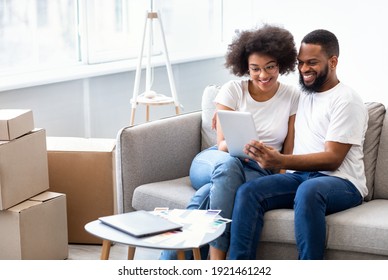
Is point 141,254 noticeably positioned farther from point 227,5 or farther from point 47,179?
point 227,5

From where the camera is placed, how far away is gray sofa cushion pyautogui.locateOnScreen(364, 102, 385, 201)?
2.83 meters

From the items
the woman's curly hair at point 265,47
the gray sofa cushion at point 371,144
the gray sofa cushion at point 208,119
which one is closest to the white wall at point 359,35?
the gray sofa cushion at point 208,119

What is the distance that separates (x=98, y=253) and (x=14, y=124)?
28.1 inches

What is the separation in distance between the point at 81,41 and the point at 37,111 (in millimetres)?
612

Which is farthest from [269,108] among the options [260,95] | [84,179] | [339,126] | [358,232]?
[84,179]

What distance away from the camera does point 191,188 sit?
2.97 meters

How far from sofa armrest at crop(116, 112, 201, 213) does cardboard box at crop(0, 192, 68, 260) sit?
27cm

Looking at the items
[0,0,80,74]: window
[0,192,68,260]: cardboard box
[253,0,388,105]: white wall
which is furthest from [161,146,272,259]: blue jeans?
[253,0,388,105]: white wall

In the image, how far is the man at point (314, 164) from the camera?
8.18ft

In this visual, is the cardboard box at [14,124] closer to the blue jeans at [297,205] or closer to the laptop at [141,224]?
the laptop at [141,224]

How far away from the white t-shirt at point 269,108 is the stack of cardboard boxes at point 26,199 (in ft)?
2.61

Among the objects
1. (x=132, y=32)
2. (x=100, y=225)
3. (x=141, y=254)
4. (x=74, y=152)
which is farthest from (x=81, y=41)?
(x=100, y=225)

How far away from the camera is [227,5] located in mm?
5492

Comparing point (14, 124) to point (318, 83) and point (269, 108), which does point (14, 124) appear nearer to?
point (269, 108)
